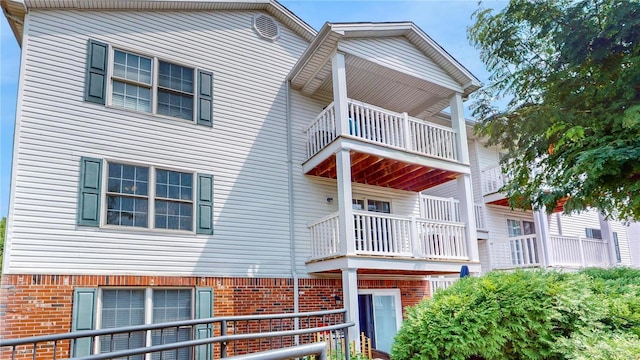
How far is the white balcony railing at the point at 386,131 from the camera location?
33.1 feet

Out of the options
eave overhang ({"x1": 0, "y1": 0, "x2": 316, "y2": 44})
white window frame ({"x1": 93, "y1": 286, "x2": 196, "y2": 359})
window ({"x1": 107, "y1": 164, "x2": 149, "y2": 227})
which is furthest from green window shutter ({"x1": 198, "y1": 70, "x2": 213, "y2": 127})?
white window frame ({"x1": 93, "y1": 286, "x2": 196, "y2": 359})

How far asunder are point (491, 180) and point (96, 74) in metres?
13.1

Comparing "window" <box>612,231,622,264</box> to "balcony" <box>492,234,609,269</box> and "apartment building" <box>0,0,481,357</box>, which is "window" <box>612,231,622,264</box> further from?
"apartment building" <box>0,0,481,357</box>

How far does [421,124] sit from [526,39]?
2.90m

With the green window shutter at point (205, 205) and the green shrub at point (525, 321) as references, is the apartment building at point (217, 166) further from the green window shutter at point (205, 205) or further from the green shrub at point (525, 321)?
the green shrub at point (525, 321)

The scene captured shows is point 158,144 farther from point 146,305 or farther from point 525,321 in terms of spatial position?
point 525,321

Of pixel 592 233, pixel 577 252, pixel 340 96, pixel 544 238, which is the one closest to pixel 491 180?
pixel 544 238

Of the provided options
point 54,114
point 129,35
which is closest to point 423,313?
point 54,114

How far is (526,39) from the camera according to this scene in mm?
9312

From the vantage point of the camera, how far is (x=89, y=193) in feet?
27.1

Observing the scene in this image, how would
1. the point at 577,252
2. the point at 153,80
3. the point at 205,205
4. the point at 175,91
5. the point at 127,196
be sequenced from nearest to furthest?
the point at 127,196 → the point at 205,205 → the point at 153,80 → the point at 175,91 → the point at 577,252

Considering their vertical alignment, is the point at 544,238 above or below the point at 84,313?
above

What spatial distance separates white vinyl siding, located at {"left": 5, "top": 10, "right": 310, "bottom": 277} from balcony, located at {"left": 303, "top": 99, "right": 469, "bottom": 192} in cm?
105

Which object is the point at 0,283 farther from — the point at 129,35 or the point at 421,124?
the point at 421,124
